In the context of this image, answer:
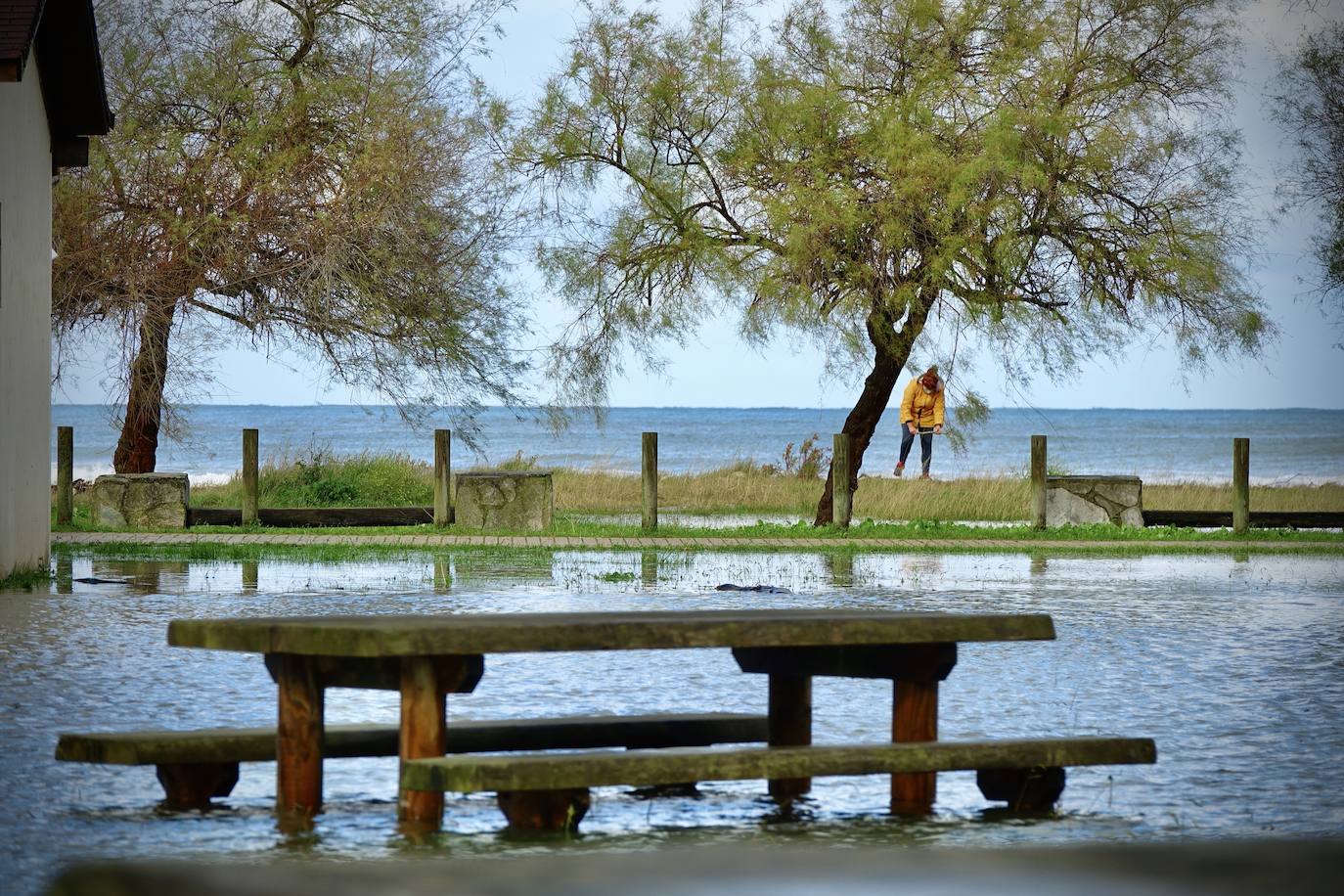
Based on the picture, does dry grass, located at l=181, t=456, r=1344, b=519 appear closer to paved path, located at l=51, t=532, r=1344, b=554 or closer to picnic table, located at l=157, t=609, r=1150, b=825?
paved path, located at l=51, t=532, r=1344, b=554

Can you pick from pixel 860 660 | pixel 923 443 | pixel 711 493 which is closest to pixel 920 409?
pixel 923 443

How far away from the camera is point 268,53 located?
1093 inches

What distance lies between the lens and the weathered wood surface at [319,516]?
25.1 m

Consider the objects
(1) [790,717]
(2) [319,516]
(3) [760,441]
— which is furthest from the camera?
(3) [760,441]

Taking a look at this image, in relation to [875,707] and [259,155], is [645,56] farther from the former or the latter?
[875,707]

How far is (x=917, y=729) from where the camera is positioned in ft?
23.6

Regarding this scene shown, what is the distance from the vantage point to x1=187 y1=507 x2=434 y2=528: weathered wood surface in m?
25.1

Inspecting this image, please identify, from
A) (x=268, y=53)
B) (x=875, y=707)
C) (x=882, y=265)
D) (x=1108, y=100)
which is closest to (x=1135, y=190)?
(x=1108, y=100)

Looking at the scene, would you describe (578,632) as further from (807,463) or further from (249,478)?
(807,463)

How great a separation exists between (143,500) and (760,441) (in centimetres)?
5930

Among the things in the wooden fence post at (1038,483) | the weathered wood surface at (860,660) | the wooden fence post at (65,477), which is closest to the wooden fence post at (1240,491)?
the wooden fence post at (1038,483)

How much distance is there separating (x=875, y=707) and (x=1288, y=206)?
2035 cm

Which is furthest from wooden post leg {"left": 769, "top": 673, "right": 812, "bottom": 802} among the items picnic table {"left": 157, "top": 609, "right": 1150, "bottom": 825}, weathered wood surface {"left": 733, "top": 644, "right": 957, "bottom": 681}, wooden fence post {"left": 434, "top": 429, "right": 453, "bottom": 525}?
wooden fence post {"left": 434, "top": 429, "right": 453, "bottom": 525}

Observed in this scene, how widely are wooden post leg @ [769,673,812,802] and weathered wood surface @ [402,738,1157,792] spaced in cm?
74
